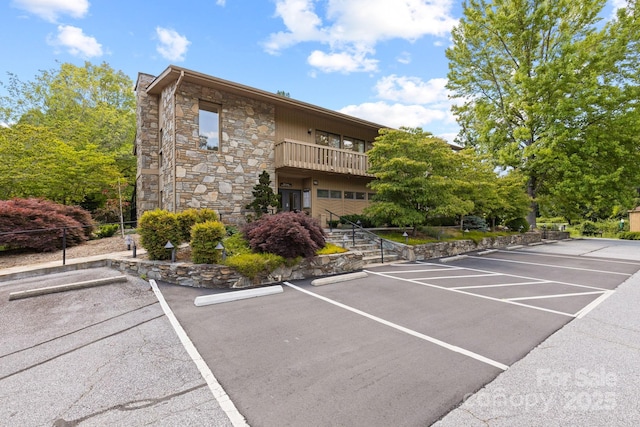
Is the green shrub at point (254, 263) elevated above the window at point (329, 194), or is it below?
below

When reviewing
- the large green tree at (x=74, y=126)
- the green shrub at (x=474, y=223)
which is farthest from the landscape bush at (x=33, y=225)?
the green shrub at (x=474, y=223)

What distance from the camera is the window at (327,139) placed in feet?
45.4

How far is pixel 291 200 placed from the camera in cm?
1343

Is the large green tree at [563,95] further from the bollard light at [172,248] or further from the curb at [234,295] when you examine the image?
the bollard light at [172,248]

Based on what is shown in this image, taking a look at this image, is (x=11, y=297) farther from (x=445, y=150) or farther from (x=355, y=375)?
(x=445, y=150)

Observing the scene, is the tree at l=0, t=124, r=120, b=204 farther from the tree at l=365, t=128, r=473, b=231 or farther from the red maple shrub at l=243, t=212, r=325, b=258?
the tree at l=365, t=128, r=473, b=231

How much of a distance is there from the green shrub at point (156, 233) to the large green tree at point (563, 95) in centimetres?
1886

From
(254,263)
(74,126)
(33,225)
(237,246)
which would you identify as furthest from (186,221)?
(74,126)

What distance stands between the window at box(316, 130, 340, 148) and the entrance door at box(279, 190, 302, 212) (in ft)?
9.18

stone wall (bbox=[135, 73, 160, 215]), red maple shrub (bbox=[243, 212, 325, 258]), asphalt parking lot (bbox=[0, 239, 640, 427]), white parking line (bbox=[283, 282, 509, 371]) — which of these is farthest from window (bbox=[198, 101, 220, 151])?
white parking line (bbox=[283, 282, 509, 371])

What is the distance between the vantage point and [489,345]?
342 cm

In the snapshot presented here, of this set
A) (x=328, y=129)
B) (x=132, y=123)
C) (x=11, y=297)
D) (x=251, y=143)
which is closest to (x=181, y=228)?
(x=11, y=297)

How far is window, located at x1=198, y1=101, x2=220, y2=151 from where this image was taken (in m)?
10.4

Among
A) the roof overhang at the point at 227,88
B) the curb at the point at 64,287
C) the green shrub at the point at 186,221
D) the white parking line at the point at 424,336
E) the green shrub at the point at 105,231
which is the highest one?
the roof overhang at the point at 227,88
